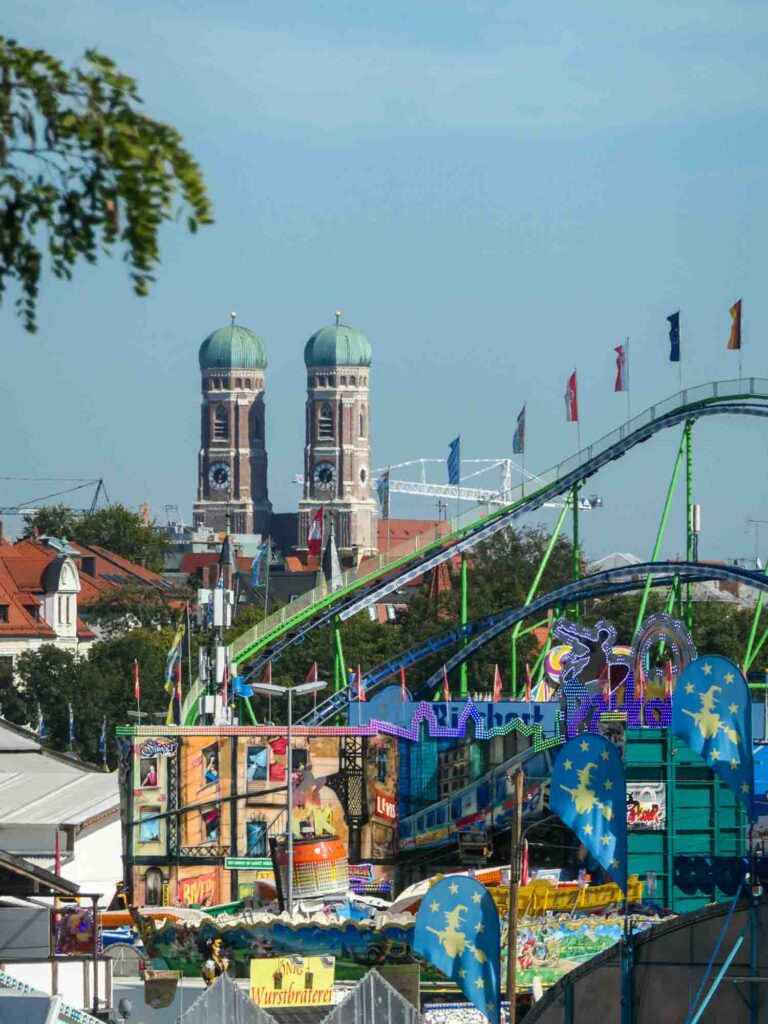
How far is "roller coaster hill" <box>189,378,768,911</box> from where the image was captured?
46719mm

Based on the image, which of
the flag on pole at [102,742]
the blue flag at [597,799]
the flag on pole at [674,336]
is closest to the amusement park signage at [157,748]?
the flag on pole at [674,336]

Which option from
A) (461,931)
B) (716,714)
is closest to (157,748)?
(461,931)

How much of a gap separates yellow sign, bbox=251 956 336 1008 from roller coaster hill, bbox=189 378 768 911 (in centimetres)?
1426

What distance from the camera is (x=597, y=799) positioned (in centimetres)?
2325

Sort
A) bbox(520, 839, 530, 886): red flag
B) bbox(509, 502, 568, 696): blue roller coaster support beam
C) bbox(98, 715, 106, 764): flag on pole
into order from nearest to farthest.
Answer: bbox(520, 839, 530, 886): red flag → bbox(509, 502, 568, 696): blue roller coaster support beam → bbox(98, 715, 106, 764): flag on pole

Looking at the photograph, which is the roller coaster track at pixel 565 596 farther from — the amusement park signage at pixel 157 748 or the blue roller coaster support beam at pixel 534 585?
the amusement park signage at pixel 157 748

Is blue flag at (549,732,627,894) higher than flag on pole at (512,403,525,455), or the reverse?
flag on pole at (512,403,525,455)

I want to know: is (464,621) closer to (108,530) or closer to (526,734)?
(526,734)

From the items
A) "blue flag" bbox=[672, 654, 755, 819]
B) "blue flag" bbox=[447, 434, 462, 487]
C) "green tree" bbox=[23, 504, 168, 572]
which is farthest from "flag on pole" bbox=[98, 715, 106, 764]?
"blue flag" bbox=[672, 654, 755, 819]

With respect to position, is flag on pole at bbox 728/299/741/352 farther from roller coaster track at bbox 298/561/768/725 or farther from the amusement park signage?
the amusement park signage

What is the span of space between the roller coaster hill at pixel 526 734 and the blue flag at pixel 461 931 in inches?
696

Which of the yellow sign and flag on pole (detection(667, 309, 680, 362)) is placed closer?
the yellow sign

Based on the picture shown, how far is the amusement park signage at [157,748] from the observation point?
2079 inches

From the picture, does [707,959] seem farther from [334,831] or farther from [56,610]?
[56,610]
